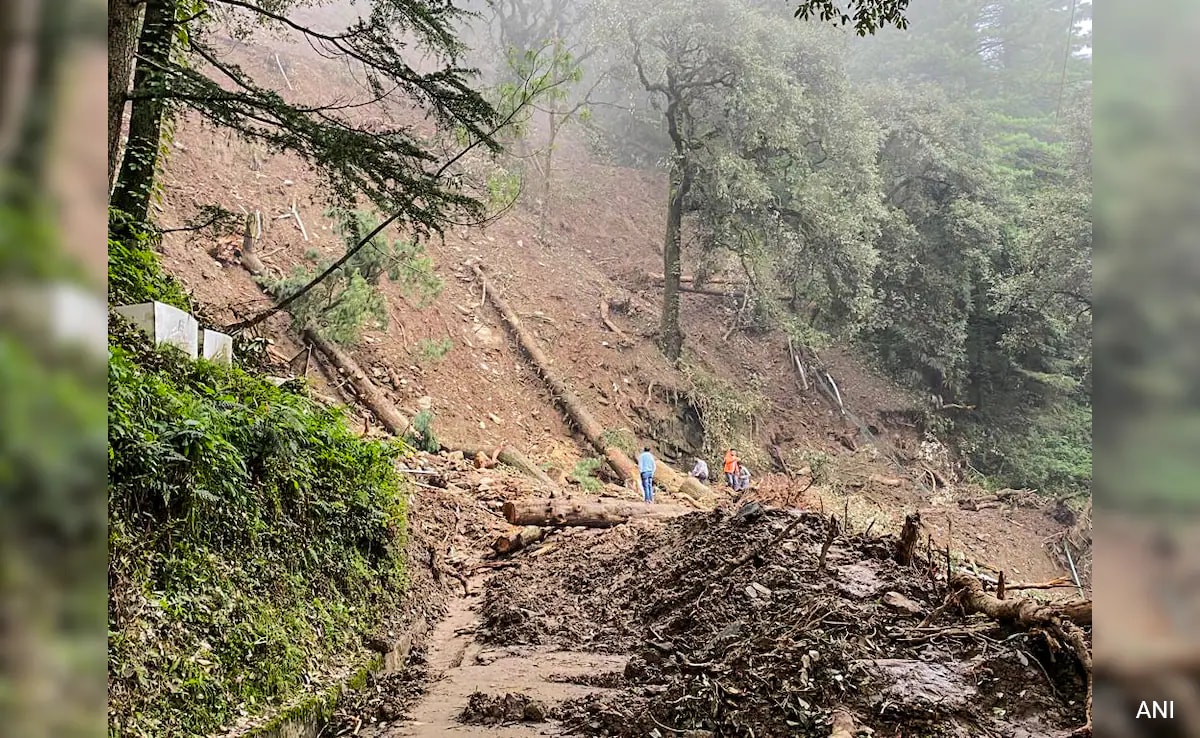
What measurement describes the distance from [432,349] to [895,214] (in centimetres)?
1431

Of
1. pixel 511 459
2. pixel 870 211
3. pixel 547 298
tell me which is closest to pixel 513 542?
pixel 511 459

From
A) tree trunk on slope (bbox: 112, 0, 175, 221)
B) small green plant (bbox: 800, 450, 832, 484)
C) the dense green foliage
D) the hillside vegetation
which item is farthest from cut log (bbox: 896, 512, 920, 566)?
the dense green foliage

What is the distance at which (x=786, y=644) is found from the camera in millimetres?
4371

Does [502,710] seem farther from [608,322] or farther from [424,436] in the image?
[608,322]

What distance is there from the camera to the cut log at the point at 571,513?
34.4 feet

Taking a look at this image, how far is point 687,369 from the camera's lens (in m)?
21.9

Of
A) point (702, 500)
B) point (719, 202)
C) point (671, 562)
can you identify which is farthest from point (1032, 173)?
point (671, 562)

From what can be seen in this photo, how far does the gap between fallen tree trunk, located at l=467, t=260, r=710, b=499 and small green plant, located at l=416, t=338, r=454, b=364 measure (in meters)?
2.78

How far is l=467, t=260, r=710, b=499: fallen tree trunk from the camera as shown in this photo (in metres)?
16.5
